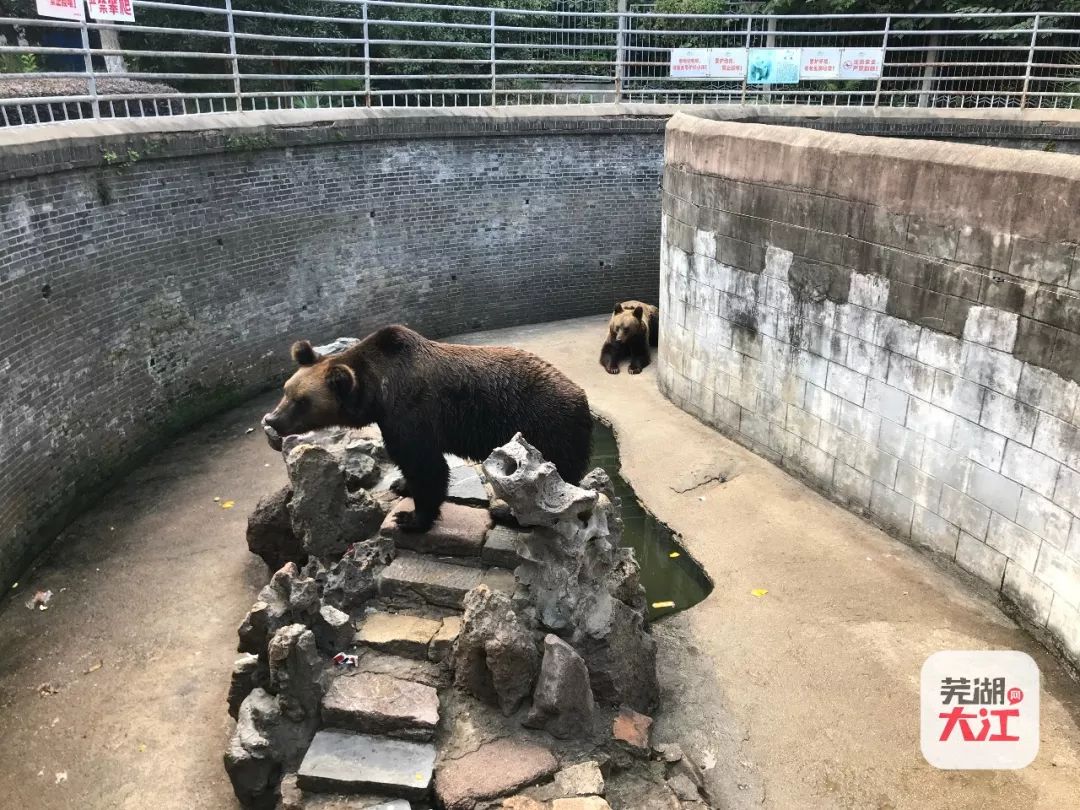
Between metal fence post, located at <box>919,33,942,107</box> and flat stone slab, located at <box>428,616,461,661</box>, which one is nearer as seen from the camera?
flat stone slab, located at <box>428,616,461,661</box>

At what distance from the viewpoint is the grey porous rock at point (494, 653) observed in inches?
176

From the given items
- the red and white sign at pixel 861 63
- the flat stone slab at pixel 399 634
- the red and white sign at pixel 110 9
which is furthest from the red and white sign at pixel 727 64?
the flat stone slab at pixel 399 634

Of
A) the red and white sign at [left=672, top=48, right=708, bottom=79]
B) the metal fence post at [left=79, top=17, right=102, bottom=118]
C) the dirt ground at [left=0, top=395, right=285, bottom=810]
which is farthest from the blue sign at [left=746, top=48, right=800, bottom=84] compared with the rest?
the dirt ground at [left=0, top=395, right=285, bottom=810]

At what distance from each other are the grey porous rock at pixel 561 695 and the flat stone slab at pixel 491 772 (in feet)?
0.50

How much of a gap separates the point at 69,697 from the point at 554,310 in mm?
9482

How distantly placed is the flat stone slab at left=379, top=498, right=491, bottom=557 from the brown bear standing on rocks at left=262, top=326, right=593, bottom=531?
0.21 feet

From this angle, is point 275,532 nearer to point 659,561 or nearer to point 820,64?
point 659,561

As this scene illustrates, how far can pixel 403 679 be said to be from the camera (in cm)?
468

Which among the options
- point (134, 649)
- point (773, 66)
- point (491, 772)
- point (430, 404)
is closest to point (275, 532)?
point (134, 649)

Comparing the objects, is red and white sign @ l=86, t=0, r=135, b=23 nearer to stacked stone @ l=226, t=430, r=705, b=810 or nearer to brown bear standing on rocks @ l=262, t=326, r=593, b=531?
brown bear standing on rocks @ l=262, t=326, r=593, b=531

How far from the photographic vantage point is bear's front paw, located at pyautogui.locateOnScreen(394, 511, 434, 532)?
5.50m

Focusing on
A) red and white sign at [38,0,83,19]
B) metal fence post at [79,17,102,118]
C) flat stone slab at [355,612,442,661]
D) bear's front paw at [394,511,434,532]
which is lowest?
flat stone slab at [355,612,442,661]

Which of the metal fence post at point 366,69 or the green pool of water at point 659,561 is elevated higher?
the metal fence post at point 366,69

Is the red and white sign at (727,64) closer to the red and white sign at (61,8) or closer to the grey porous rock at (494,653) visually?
the red and white sign at (61,8)
